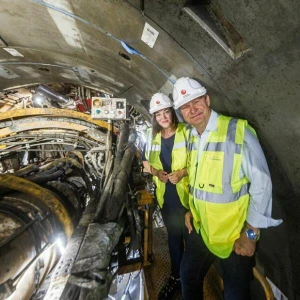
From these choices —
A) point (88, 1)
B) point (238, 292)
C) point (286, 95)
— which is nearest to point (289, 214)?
point (238, 292)

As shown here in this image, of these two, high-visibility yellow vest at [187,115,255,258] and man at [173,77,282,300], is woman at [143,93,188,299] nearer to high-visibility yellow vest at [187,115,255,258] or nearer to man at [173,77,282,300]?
man at [173,77,282,300]

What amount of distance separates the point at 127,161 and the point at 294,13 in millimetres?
2912

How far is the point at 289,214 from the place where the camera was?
63.3 inches

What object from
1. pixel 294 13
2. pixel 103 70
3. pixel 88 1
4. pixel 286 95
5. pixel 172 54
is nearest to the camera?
pixel 294 13

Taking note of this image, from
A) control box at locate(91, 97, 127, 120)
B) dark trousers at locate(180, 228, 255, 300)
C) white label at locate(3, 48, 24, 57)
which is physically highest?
white label at locate(3, 48, 24, 57)

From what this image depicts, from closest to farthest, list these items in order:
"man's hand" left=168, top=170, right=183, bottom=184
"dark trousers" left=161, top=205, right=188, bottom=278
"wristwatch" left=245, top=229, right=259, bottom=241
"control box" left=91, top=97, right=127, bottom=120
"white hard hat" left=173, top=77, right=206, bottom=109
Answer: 1. "wristwatch" left=245, top=229, right=259, bottom=241
2. "white hard hat" left=173, top=77, right=206, bottom=109
3. "man's hand" left=168, top=170, right=183, bottom=184
4. "dark trousers" left=161, top=205, right=188, bottom=278
5. "control box" left=91, top=97, right=127, bottom=120

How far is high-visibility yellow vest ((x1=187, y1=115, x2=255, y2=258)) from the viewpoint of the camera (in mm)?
1470

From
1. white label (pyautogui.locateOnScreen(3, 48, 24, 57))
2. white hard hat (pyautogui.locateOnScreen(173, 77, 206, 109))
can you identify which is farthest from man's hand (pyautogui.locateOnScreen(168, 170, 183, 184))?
white label (pyautogui.locateOnScreen(3, 48, 24, 57))

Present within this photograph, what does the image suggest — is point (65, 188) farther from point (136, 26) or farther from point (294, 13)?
point (294, 13)

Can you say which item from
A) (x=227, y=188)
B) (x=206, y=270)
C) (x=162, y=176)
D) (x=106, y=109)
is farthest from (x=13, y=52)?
(x=206, y=270)

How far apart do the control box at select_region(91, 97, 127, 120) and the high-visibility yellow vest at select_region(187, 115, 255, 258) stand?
10.3 ft

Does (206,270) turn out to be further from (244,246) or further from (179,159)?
(179,159)

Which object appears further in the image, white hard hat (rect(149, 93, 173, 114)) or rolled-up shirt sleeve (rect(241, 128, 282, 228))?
white hard hat (rect(149, 93, 173, 114))

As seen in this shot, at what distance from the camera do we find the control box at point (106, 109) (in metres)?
4.39
